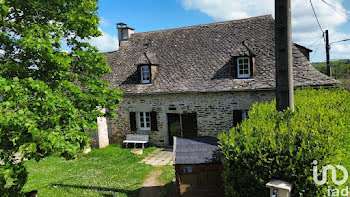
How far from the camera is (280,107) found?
5.36 m

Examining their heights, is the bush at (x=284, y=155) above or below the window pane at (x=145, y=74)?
below

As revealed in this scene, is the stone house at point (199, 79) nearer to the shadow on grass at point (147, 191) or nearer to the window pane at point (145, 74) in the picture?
the window pane at point (145, 74)

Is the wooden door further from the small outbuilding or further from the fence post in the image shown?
the fence post

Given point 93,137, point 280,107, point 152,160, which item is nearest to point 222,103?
point 152,160

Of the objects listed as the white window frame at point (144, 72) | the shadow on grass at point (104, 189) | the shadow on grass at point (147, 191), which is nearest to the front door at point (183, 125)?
the white window frame at point (144, 72)

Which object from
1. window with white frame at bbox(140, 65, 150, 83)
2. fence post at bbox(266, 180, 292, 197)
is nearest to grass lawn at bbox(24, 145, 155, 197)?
window with white frame at bbox(140, 65, 150, 83)

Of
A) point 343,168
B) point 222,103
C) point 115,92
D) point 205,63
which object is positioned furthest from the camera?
point 205,63

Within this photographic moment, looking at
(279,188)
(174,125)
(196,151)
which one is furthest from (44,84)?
(174,125)

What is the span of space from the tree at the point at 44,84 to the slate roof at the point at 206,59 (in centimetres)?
698

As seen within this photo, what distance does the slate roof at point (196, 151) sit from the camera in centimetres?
591

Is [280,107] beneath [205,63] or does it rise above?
beneath

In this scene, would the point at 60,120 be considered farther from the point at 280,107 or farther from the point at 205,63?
the point at 205,63

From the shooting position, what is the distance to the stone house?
11398 millimetres

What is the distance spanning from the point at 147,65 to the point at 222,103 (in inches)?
206
